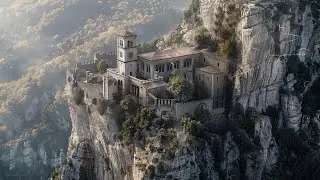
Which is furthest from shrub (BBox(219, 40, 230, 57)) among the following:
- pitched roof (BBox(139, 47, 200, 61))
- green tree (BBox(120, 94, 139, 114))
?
green tree (BBox(120, 94, 139, 114))

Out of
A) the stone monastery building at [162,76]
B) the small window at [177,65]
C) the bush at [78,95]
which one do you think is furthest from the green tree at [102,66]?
the small window at [177,65]

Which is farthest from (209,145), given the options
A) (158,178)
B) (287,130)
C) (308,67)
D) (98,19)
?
(98,19)

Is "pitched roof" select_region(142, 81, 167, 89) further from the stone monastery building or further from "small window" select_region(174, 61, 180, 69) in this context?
"small window" select_region(174, 61, 180, 69)

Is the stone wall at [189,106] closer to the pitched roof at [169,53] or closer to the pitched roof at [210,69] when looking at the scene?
the pitched roof at [210,69]

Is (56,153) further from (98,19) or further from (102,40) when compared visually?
(98,19)

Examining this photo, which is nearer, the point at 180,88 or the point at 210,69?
the point at 180,88

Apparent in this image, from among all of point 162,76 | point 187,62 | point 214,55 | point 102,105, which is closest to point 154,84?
point 162,76

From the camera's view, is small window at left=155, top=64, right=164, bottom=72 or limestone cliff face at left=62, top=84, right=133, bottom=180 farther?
small window at left=155, top=64, right=164, bottom=72

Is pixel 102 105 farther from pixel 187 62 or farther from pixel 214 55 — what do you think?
pixel 214 55
